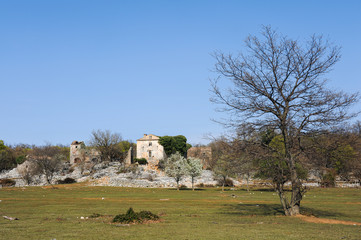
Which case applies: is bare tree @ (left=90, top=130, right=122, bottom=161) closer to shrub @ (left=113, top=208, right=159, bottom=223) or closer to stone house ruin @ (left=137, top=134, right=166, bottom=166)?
stone house ruin @ (left=137, top=134, right=166, bottom=166)

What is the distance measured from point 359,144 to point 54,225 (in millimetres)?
16725

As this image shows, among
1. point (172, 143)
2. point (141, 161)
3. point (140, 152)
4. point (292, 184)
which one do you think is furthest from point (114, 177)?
point (292, 184)

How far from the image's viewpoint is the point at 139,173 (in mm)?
89688

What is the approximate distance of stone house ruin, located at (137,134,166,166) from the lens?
106062 mm

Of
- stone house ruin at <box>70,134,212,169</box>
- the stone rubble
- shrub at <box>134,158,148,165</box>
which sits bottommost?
the stone rubble

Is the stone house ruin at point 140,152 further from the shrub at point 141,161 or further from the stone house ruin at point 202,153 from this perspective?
the stone house ruin at point 202,153

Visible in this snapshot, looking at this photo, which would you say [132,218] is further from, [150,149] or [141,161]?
[150,149]

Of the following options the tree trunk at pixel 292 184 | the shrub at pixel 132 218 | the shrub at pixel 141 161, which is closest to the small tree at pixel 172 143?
the shrub at pixel 141 161

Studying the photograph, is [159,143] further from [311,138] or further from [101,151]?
[311,138]

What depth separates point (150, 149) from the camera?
106750mm

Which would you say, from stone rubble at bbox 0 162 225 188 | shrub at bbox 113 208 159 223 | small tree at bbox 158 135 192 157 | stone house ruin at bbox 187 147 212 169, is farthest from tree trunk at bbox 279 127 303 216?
stone house ruin at bbox 187 147 212 169

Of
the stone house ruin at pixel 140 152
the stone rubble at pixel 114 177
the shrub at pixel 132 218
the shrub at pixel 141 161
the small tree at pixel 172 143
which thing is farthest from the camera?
the small tree at pixel 172 143

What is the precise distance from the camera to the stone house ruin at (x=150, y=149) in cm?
10606

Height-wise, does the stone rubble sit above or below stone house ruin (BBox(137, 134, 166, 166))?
below
